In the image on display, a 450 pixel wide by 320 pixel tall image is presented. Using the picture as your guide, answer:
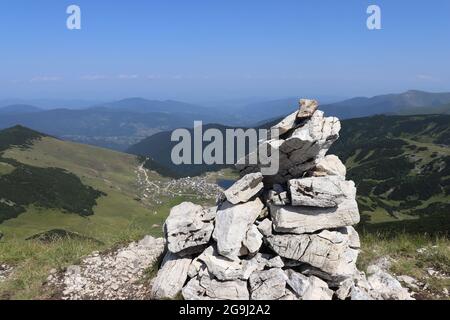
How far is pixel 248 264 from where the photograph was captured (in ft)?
48.6

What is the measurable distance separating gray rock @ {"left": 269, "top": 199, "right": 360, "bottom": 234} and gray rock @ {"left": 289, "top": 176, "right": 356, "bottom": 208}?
361mm

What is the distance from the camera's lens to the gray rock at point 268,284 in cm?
1368

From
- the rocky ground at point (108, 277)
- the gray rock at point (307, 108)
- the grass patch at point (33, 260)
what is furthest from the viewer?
the gray rock at point (307, 108)

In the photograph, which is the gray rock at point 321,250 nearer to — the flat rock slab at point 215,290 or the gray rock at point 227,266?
the gray rock at point 227,266

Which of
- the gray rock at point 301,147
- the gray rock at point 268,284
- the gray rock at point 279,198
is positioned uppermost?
the gray rock at point 301,147

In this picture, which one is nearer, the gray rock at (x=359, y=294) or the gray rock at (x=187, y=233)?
the gray rock at (x=359, y=294)

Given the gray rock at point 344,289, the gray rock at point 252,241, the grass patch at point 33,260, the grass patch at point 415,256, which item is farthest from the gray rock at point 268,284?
the grass patch at point 33,260

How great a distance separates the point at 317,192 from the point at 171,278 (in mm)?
6381

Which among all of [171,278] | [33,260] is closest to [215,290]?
[171,278]

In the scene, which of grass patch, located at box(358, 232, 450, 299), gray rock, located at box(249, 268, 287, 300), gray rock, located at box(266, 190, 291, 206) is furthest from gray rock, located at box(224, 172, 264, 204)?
grass patch, located at box(358, 232, 450, 299)

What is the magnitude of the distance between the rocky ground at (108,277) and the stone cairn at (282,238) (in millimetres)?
1119

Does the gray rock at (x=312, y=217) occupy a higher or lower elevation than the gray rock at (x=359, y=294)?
higher

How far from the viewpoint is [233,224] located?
1548 centimetres
